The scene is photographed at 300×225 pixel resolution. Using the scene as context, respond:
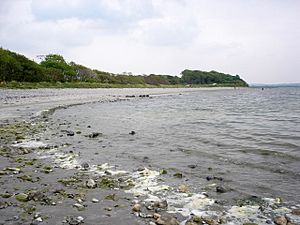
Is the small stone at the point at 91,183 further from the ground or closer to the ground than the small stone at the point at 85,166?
further from the ground

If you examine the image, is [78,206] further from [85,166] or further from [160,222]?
[85,166]

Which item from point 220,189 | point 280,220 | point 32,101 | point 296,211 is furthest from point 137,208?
point 32,101

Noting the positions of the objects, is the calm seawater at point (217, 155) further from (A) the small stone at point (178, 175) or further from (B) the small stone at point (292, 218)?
(B) the small stone at point (292, 218)

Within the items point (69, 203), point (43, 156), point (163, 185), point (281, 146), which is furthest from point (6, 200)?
point (281, 146)

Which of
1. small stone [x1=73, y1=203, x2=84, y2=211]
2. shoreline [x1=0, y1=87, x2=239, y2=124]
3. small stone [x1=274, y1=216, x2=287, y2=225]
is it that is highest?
small stone [x1=274, y1=216, x2=287, y2=225]

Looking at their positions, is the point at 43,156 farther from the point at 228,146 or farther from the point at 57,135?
the point at 228,146

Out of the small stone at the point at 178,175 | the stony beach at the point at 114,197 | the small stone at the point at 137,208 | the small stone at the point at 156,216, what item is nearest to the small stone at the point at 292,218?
the stony beach at the point at 114,197

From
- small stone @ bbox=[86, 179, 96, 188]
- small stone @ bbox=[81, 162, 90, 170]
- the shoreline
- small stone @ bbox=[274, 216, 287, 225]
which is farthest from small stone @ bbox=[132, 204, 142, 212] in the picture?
the shoreline

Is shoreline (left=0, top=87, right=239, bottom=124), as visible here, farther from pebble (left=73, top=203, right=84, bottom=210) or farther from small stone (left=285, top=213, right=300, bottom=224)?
small stone (left=285, top=213, right=300, bottom=224)

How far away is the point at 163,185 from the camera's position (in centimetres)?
771

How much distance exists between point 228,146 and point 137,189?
698 cm

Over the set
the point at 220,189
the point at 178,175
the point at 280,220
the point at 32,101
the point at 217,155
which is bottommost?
the point at 32,101

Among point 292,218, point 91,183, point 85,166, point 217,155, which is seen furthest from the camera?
point 217,155

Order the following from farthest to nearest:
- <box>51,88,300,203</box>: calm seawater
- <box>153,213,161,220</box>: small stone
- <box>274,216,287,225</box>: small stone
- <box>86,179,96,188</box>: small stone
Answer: <box>51,88,300,203</box>: calm seawater, <box>86,179,96,188</box>: small stone, <box>153,213,161,220</box>: small stone, <box>274,216,287,225</box>: small stone
